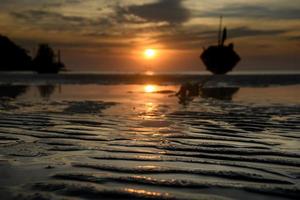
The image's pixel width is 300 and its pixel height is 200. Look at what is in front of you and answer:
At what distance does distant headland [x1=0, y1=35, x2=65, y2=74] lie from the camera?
156m

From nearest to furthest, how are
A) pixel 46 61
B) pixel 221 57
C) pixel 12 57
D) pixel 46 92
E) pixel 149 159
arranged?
pixel 149 159, pixel 46 92, pixel 221 57, pixel 46 61, pixel 12 57

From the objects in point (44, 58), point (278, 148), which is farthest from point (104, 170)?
point (44, 58)

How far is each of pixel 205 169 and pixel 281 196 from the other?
156 cm

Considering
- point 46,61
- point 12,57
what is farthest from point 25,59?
point 46,61

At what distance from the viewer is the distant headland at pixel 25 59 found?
155625mm

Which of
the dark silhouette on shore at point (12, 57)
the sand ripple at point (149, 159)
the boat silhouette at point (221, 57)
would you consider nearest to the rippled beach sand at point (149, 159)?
the sand ripple at point (149, 159)

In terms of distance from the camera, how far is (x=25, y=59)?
7313 inches

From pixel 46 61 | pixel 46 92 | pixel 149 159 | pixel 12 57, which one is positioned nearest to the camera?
pixel 149 159

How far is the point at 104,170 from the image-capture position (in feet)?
22.0

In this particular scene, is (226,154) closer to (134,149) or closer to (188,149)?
(188,149)

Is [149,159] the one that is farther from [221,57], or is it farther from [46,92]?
[221,57]

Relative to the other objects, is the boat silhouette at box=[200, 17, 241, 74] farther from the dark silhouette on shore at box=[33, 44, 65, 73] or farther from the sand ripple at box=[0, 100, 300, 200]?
the sand ripple at box=[0, 100, 300, 200]

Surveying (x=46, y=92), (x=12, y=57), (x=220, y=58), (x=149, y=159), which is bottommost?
(x=46, y=92)

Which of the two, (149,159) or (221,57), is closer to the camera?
(149,159)
